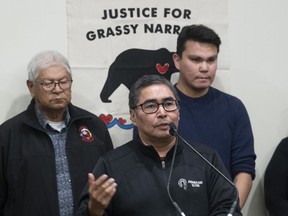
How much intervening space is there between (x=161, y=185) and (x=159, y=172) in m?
0.05

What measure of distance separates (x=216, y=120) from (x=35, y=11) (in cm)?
106

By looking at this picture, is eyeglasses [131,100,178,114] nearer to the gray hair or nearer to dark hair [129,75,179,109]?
dark hair [129,75,179,109]

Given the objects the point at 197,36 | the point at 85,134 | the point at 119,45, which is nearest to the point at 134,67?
the point at 119,45

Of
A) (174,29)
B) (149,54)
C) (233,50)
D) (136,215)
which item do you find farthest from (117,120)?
(136,215)

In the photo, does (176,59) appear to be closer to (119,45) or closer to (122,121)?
(119,45)

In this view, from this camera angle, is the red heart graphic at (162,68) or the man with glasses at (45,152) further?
the red heart graphic at (162,68)

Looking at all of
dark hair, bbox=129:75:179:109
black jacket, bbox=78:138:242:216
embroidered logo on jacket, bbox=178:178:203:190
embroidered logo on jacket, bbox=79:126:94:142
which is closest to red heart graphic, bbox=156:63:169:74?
embroidered logo on jacket, bbox=79:126:94:142

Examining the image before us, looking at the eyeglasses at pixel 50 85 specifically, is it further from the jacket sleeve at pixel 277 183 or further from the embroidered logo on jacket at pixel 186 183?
the jacket sleeve at pixel 277 183

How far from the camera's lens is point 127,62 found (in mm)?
2643

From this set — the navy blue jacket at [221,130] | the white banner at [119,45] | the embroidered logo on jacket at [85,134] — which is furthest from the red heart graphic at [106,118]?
the navy blue jacket at [221,130]

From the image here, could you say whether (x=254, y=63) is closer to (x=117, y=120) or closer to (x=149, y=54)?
(x=149, y=54)

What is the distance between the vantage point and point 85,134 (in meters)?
2.31

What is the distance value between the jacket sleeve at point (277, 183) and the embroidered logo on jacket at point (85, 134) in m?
1.04

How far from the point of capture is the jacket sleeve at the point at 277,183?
2635 mm
